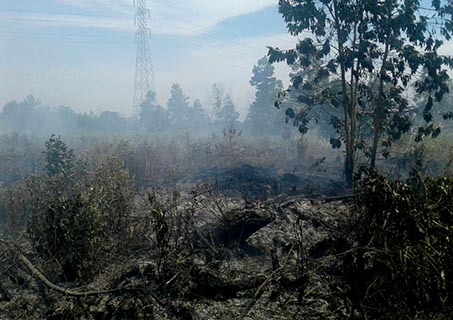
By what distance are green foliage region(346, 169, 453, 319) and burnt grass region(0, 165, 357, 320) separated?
1.47 ft

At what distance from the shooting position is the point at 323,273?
5375 millimetres

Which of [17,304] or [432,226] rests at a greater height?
[432,226]

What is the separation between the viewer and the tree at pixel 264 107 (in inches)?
1870

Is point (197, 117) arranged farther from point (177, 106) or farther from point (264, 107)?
point (264, 107)

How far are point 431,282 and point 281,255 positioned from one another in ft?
10.6

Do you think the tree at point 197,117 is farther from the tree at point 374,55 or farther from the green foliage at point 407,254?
the green foliage at point 407,254

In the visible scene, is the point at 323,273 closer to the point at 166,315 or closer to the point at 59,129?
the point at 166,315

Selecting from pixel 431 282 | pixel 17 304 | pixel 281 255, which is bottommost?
pixel 17 304

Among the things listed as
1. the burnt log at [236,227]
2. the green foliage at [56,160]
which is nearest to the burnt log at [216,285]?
the burnt log at [236,227]

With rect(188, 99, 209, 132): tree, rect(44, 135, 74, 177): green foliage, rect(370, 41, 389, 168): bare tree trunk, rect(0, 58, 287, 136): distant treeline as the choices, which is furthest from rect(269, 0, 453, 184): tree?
rect(188, 99, 209, 132): tree

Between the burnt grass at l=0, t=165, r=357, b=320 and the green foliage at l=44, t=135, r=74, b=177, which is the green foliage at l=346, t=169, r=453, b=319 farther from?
the green foliage at l=44, t=135, r=74, b=177

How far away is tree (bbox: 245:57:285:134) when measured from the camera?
47500mm

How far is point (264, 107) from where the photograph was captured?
50.0 m

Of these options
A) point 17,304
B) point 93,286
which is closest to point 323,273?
point 93,286
